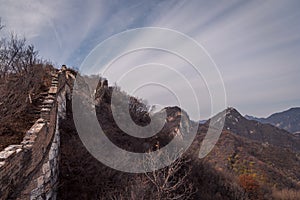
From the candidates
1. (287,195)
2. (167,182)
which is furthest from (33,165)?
(287,195)

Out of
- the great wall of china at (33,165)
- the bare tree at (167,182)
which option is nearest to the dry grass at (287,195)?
the bare tree at (167,182)

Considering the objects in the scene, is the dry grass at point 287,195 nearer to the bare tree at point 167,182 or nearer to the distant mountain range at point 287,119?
the bare tree at point 167,182

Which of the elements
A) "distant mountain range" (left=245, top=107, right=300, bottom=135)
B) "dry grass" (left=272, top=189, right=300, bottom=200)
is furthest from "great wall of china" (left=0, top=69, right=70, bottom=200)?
"distant mountain range" (left=245, top=107, right=300, bottom=135)

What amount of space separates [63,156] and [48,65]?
8.74 metres

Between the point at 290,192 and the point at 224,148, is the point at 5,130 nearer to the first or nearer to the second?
the point at 290,192

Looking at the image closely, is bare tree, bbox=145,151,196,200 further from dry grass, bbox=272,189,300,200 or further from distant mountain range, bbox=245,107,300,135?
distant mountain range, bbox=245,107,300,135

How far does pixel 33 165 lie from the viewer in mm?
6398

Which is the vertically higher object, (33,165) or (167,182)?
(33,165)

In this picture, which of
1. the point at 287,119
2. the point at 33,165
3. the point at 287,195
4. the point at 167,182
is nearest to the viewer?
the point at 33,165

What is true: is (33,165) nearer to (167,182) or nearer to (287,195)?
(167,182)

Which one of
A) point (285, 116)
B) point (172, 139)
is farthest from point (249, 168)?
point (285, 116)

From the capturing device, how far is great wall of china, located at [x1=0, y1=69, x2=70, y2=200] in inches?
198

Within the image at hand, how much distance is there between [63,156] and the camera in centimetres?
1034

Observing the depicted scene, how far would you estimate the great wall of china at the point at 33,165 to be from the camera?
16.5 feet
